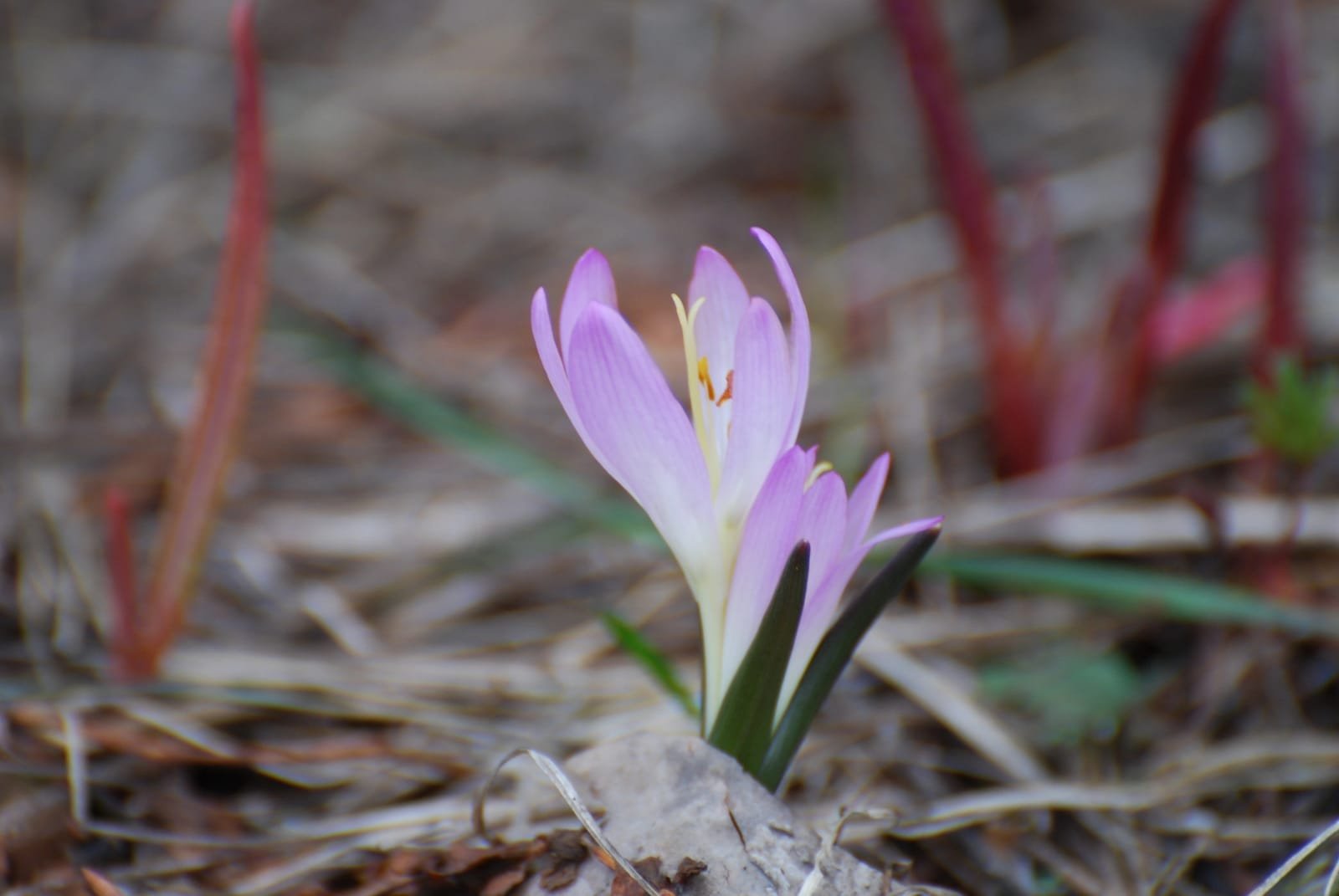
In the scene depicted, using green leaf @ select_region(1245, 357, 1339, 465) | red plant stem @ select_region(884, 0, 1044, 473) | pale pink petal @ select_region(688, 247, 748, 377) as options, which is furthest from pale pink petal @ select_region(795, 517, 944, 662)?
red plant stem @ select_region(884, 0, 1044, 473)

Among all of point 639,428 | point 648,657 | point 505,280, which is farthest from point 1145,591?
point 505,280

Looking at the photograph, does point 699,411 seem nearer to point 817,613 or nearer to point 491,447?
point 817,613

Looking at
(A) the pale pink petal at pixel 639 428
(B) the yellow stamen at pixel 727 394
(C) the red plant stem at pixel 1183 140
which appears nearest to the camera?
(A) the pale pink petal at pixel 639 428

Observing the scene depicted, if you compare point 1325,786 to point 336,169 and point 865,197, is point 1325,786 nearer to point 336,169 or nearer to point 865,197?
point 865,197

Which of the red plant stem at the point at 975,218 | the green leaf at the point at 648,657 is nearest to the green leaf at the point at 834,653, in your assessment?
the green leaf at the point at 648,657

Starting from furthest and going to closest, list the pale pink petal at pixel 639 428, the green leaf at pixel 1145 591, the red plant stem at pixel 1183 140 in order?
the red plant stem at pixel 1183 140
the green leaf at pixel 1145 591
the pale pink petal at pixel 639 428

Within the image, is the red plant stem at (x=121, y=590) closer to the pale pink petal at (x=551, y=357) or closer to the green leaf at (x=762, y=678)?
the pale pink petal at (x=551, y=357)

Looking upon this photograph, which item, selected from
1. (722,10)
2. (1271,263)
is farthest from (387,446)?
(722,10)

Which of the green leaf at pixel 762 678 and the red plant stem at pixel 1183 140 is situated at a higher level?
the red plant stem at pixel 1183 140

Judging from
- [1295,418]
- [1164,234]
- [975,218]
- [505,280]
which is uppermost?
[505,280]
